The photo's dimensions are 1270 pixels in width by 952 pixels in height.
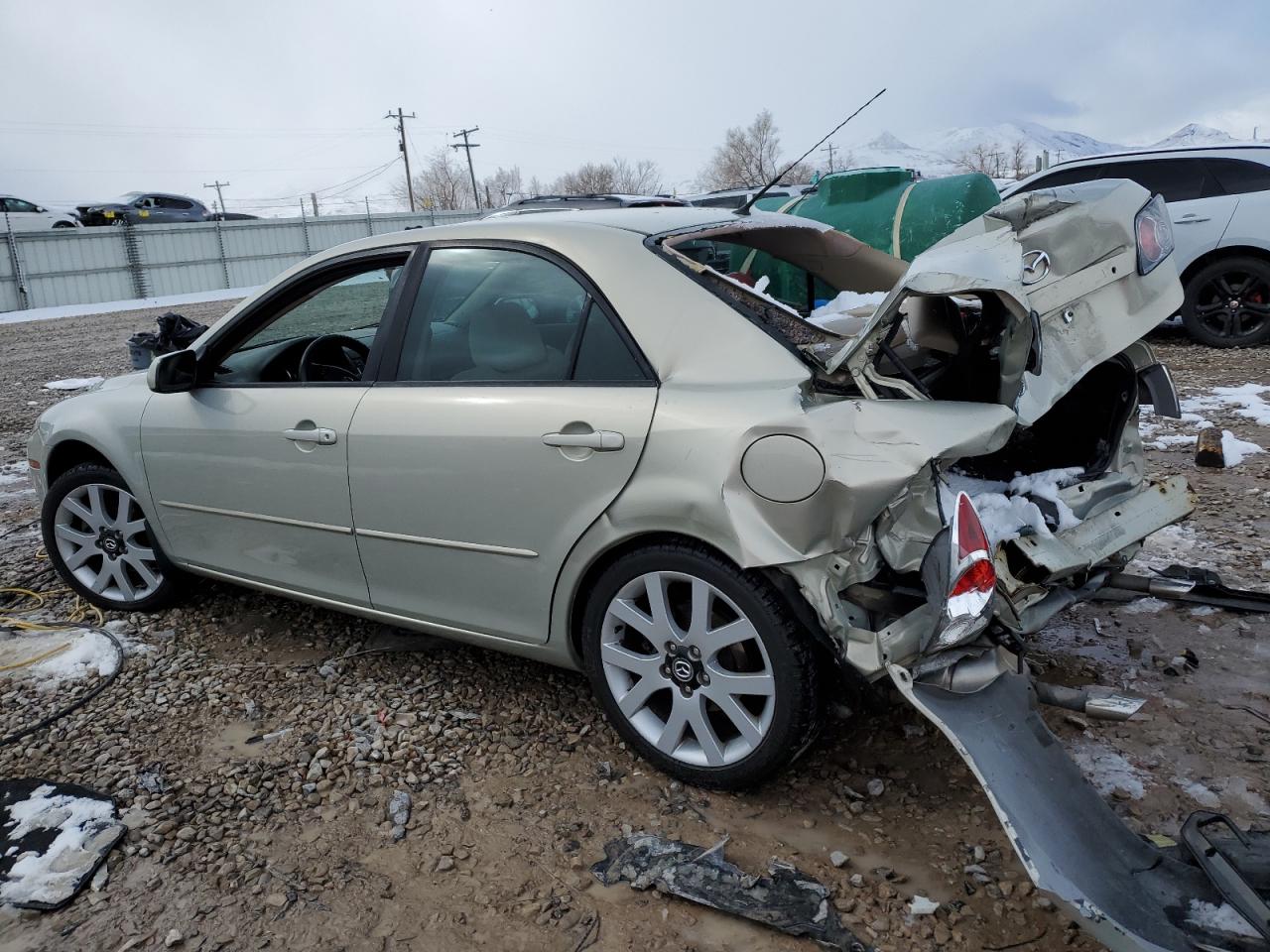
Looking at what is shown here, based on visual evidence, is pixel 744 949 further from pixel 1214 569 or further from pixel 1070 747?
pixel 1214 569

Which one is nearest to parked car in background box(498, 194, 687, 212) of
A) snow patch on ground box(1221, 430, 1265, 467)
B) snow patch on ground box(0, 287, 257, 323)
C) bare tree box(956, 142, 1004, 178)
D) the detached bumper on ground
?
snow patch on ground box(1221, 430, 1265, 467)

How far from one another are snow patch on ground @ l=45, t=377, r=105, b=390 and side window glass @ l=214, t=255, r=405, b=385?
7.63 metres

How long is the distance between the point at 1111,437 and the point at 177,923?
3030 millimetres

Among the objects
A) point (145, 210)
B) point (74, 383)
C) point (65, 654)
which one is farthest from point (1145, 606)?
point (145, 210)

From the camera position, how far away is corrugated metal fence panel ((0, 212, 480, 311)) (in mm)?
23078

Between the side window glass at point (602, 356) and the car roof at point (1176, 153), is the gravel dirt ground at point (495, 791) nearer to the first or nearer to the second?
the side window glass at point (602, 356)

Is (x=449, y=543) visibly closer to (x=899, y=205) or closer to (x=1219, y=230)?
(x=899, y=205)

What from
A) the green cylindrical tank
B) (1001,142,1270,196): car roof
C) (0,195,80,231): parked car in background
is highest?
(0,195,80,231): parked car in background

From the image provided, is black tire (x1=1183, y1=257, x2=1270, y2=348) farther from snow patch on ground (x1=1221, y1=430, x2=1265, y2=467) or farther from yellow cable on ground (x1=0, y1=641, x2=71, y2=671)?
yellow cable on ground (x1=0, y1=641, x2=71, y2=671)

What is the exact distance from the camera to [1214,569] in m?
3.81

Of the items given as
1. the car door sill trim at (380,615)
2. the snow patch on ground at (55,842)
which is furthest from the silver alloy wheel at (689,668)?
the snow patch on ground at (55,842)

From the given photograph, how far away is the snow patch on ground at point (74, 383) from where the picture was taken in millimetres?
10070

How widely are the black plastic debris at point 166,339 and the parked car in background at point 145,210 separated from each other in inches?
873

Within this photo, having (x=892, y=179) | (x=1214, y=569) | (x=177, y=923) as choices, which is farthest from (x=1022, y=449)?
(x=892, y=179)
